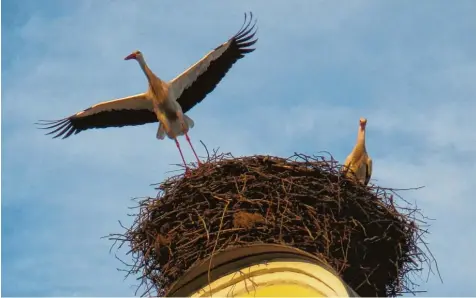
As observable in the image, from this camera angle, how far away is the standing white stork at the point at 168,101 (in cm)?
1063

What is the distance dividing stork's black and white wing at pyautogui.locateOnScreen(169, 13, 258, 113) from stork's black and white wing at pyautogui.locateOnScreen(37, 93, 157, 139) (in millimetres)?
386

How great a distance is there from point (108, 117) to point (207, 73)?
1.25 metres

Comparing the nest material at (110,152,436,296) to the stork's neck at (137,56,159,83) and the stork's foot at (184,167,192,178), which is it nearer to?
the stork's foot at (184,167,192,178)

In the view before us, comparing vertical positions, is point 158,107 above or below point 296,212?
above

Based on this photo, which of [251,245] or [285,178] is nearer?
[251,245]

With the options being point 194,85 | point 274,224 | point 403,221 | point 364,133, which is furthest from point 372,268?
point 194,85

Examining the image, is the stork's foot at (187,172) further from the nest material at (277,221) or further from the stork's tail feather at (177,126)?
the stork's tail feather at (177,126)

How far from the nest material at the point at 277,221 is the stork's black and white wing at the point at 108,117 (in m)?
2.99

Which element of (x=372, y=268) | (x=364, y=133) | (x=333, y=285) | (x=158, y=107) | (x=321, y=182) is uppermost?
(x=158, y=107)

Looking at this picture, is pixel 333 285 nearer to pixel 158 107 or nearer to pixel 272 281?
pixel 272 281

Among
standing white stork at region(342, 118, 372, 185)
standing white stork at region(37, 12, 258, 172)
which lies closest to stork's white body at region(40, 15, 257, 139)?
standing white stork at region(37, 12, 258, 172)

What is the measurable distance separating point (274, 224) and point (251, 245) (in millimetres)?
318

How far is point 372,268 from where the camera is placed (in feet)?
25.5

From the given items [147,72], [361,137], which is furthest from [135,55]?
[361,137]
